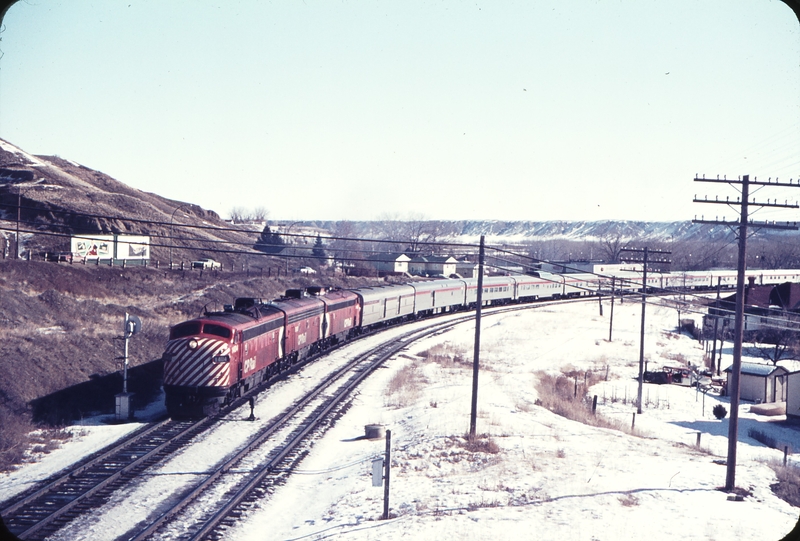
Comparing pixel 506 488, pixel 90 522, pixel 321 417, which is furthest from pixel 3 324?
pixel 506 488

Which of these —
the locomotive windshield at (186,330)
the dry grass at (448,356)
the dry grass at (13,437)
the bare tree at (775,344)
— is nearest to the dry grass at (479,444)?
the locomotive windshield at (186,330)

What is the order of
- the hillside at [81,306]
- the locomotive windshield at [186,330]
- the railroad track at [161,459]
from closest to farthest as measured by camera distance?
the railroad track at [161,459] < the locomotive windshield at [186,330] < the hillside at [81,306]

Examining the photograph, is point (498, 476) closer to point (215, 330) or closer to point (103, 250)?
point (215, 330)

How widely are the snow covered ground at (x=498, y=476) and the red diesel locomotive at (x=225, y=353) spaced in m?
1.58

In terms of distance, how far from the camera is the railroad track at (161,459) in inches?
558

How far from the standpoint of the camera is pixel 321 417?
2447cm

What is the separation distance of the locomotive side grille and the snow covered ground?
2171 millimetres

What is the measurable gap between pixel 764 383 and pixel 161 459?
38318 mm

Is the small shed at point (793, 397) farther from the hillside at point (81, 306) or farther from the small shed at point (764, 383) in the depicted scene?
the hillside at point (81, 306)

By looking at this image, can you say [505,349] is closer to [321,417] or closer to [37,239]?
[321,417]

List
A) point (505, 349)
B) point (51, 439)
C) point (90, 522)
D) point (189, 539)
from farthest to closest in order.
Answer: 1. point (505, 349)
2. point (51, 439)
3. point (90, 522)
4. point (189, 539)

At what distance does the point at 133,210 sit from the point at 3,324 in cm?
9045

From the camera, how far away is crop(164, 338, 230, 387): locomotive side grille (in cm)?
2220

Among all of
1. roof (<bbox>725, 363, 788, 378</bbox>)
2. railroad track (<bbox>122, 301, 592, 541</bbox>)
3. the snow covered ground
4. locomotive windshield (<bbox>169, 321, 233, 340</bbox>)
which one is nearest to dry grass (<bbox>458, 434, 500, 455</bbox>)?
the snow covered ground
